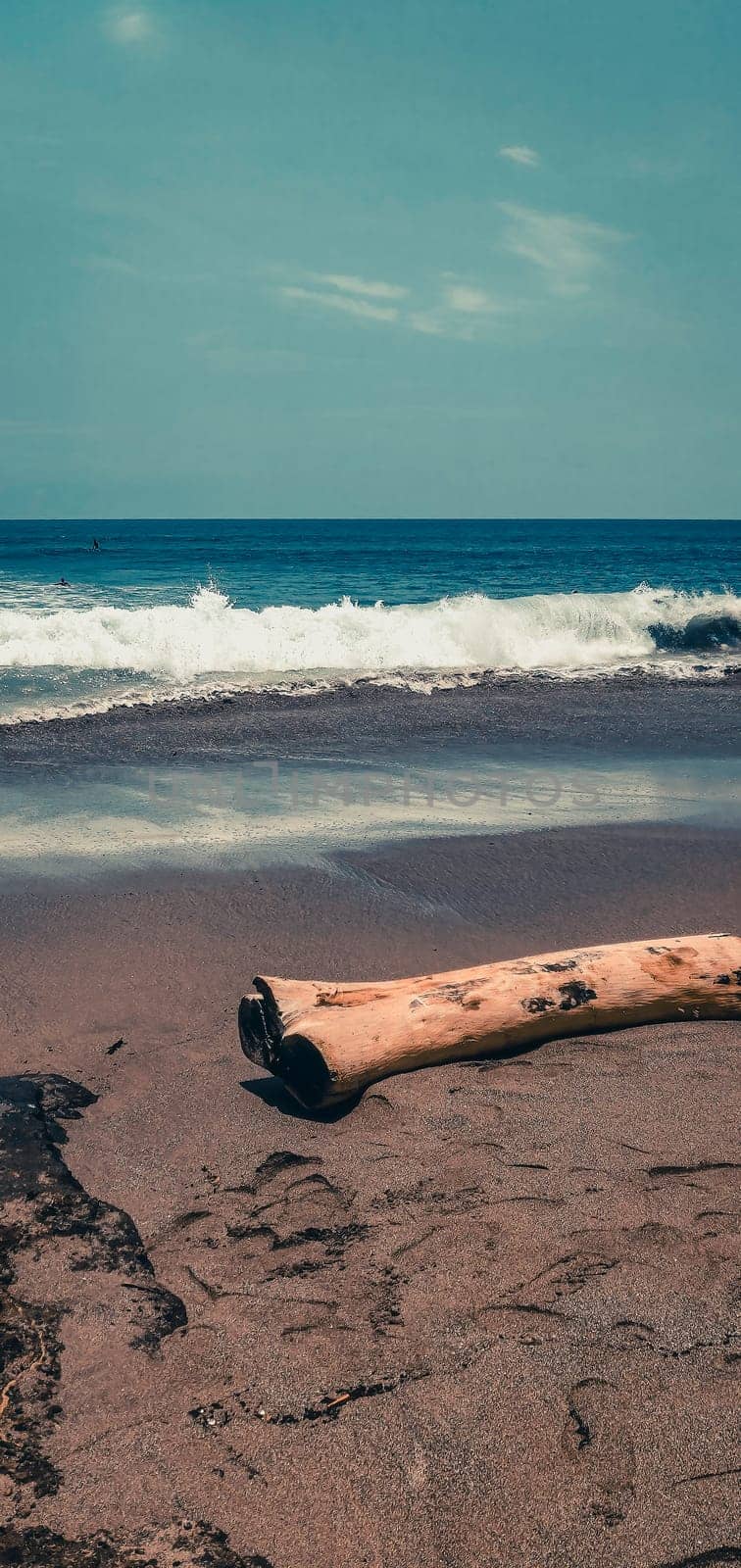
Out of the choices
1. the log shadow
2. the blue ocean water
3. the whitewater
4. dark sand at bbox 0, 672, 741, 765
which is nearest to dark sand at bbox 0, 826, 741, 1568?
the log shadow

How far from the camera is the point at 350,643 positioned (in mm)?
17328

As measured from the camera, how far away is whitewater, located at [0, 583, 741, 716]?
48.9ft

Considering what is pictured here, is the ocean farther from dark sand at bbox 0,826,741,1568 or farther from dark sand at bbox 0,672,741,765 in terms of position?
dark sand at bbox 0,826,741,1568

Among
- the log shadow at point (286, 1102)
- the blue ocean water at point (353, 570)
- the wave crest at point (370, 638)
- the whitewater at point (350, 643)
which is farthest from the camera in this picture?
the blue ocean water at point (353, 570)

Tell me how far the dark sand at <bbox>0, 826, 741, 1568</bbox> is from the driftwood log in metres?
0.10

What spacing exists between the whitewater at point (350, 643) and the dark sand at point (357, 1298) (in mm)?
8821

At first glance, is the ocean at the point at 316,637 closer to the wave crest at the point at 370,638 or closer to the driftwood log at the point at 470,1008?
the wave crest at the point at 370,638

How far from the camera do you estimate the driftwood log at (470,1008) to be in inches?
151

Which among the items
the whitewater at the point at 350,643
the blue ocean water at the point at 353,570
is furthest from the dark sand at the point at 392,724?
the blue ocean water at the point at 353,570

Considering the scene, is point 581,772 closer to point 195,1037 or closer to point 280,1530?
point 195,1037

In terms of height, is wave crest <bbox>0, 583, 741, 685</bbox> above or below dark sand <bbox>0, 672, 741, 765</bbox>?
below

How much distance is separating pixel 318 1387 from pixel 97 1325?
65 centimetres

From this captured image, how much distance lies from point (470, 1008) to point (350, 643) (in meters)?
13.6

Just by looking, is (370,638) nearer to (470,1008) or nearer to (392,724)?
(392,724)
